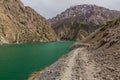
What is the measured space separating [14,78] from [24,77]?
229 centimetres

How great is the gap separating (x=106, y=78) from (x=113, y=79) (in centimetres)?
100

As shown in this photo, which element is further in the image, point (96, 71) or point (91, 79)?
point (96, 71)

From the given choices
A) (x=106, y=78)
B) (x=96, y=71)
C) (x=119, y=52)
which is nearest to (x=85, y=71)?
(x=96, y=71)

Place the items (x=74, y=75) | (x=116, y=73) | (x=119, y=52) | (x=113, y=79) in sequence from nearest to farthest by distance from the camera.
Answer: (x=113, y=79)
(x=116, y=73)
(x=74, y=75)
(x=119, y=52)

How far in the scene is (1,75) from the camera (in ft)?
152

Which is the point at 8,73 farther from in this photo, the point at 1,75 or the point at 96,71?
the point at 96,71

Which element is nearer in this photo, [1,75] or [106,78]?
[106,78]

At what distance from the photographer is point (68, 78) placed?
31.0 metres

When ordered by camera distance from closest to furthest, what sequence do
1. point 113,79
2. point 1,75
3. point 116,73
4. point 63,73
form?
point 113,79
point 116,73
point 63,73
point 1,75

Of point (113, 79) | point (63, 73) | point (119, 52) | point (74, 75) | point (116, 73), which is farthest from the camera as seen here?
point (119, 52)

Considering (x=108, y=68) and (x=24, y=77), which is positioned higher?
(x=108, y=68)

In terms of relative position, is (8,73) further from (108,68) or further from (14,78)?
(108,68)

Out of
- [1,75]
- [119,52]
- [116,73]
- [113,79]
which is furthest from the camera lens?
[1,75]

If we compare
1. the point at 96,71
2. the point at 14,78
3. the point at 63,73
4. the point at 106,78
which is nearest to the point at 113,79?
the point at 106,78
